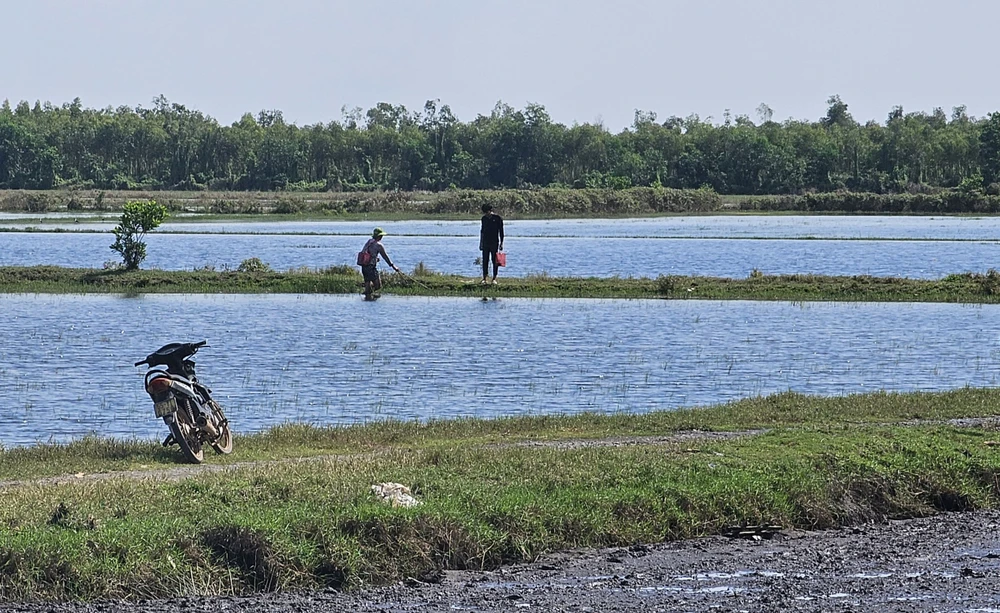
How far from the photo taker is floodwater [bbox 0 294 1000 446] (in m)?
20.3

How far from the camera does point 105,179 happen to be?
541 ft

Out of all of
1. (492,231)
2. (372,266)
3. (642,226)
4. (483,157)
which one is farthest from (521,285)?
(483,157)

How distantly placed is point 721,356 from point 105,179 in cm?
14885

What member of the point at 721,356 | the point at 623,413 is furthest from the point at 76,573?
the point at 721,356

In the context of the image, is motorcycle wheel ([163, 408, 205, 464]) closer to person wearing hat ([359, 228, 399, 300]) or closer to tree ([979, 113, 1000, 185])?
person wearing hat ([359, 228, 399, 300])

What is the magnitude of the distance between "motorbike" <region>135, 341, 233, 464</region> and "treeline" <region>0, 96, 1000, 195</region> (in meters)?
124

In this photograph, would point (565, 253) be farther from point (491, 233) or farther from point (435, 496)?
point (435, 496)

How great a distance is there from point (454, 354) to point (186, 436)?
38.8ft

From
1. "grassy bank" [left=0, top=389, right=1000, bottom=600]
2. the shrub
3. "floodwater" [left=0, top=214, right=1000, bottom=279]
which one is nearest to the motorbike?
"grassy bank" [left=0, top=389, right=1000, bottom=600]

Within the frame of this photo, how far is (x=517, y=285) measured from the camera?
38.3 m

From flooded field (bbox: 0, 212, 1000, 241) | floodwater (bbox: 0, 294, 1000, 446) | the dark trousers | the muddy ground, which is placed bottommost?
floodwater (bbox: 0, 294, 1000, 446)

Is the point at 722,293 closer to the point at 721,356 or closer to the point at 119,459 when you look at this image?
the point at 721,356

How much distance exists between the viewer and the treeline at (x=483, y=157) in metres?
147

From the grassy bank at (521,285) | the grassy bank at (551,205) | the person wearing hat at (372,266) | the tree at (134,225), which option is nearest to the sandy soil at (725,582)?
the person wearing hat at (372,266)
